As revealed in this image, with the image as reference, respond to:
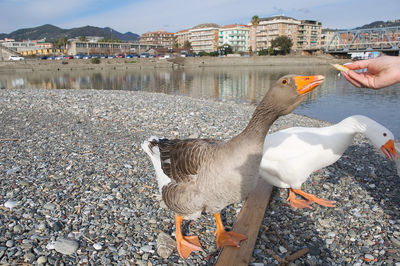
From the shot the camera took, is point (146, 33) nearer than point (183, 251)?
No

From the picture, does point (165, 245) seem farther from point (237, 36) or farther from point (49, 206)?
point (237, 36)

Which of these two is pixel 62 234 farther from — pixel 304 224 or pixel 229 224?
pixel 304 224

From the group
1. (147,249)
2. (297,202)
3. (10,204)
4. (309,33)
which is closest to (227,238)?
(147,249)

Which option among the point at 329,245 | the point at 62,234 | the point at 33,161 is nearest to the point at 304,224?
the point at 329,245

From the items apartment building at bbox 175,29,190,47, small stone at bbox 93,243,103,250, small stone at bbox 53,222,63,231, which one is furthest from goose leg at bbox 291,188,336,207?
apartment building at bbox 175,29,190,47

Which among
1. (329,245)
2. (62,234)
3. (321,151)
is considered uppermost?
(321,151)

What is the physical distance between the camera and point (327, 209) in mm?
4562

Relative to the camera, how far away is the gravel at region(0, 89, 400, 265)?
3.37m

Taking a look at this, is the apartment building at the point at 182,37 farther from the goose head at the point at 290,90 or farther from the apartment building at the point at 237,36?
the goose head at the point at 290,90

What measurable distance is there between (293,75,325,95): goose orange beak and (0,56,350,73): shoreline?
233 ft

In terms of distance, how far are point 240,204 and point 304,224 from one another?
1083 mm

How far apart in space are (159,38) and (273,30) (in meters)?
81.0

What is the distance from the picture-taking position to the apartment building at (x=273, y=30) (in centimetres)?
12631

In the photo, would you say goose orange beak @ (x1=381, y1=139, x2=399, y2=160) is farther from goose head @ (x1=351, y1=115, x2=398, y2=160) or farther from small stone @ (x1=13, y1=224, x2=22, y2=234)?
small stone @ (x1=13, y1=224, x2=22, y2=234)
